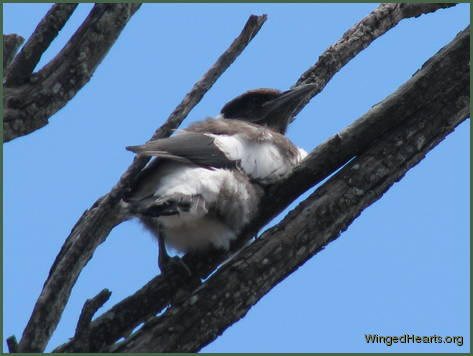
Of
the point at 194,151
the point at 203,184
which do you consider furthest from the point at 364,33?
the point at 203,184

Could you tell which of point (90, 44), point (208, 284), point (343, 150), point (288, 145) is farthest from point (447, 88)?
point (90, 44)

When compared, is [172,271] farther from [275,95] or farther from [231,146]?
[275,95]

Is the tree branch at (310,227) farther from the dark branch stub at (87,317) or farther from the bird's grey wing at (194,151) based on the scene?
the bird's grey wing at (194,151)

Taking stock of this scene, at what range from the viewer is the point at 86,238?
159 inches

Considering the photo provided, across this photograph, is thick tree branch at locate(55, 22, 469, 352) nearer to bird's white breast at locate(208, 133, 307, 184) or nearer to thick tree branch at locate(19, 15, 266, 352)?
bird's white breast at locate(208, 133, 307, 184)

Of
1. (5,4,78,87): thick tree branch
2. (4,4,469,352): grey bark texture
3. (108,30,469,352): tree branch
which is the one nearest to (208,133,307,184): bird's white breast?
(4,4,469,352): grey bark texture

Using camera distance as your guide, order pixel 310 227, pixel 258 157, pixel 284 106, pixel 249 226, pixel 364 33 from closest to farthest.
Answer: pixel 310 227 → pixel 249 226 → pixel 258 157 → pixel 364 33 → pixel 284 106

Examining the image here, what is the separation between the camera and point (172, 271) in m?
4.66

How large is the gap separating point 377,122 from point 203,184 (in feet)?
3.89

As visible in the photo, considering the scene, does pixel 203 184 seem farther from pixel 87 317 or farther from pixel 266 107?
pixel 266 107

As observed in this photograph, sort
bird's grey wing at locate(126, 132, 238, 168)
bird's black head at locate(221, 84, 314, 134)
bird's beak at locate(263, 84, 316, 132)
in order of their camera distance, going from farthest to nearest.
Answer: bird's black head at locate(221, 84, 314, 134) → bird's beak at locate(263, 84, 316, 132) → bird's grey wing at locate(126, 132, 238, 168)

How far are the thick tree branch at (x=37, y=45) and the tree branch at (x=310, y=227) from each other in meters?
1.59

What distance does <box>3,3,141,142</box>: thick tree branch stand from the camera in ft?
13.3

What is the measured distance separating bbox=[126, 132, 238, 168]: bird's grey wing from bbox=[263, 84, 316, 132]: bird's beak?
1250mm
